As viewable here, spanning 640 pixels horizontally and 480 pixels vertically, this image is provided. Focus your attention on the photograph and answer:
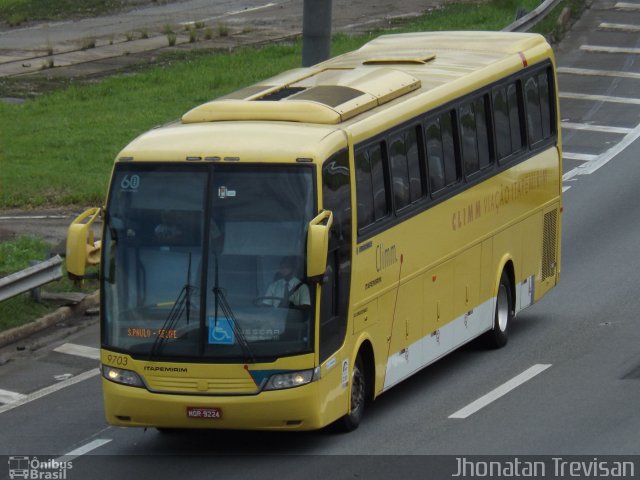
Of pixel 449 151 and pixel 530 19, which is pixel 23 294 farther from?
pixel 530 19

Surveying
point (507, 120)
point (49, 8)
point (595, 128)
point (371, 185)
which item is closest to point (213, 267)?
point (371, 185)

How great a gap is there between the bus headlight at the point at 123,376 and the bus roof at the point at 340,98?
186 centimetres

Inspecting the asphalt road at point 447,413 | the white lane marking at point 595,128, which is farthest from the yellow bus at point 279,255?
the white lane marking at point 595,128

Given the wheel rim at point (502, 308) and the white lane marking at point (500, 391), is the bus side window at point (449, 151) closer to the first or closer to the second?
the wheel rim at point (502, 308)

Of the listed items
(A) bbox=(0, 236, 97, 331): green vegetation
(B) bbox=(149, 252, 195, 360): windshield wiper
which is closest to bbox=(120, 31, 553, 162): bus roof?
(B) bbox=(149, 252, 195, 360): windshield wiper

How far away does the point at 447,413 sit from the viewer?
623 inches

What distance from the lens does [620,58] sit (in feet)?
121

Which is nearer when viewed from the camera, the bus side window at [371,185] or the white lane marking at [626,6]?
the bus side window at [371,185]

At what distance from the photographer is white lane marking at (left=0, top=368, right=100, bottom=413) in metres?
17.0

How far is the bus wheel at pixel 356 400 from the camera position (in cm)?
1504

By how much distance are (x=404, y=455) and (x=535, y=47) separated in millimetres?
7645

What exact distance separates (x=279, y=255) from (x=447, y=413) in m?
2.87

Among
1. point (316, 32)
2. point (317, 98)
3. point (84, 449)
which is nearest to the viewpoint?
point (84, 449)

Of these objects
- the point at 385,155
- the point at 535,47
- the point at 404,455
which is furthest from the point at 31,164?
the point at 404,455
